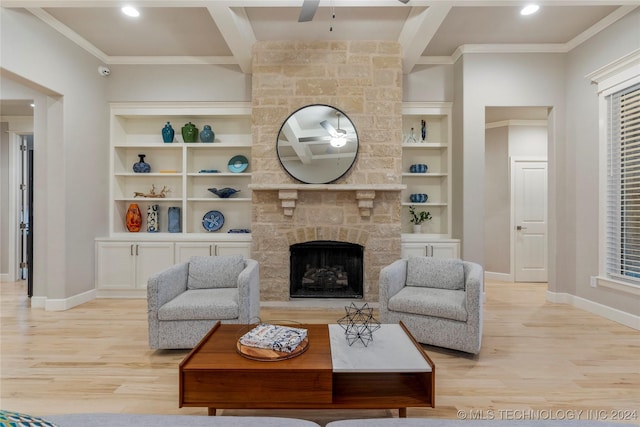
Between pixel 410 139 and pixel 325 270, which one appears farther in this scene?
pixel 410 139

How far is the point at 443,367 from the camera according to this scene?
8.66ft

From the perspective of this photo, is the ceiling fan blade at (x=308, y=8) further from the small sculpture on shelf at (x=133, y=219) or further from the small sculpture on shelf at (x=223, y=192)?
the small sculpture on shelf at (x=133, y=219)

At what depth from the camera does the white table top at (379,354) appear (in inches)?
70.2

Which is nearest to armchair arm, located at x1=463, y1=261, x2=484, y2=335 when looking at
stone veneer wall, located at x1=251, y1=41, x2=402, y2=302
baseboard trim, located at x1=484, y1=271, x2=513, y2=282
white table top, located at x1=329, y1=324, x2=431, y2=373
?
white table top, located at x1=329, y1=324, x2=431, y2=373

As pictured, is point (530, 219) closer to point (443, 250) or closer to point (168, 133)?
point (443, 250)

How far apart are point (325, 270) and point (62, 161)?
133 inches

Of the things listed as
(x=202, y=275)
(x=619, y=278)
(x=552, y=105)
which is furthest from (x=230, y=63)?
(x=619, y=278)

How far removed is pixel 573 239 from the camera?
4371 mm

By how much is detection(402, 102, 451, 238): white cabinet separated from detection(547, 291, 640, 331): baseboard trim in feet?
5.11

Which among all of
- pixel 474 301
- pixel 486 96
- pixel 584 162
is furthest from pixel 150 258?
pixel 584 162

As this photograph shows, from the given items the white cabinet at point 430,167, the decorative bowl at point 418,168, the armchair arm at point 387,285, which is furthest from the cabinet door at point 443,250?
the armchair arm at point 387,285

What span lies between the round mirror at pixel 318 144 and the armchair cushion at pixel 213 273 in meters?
1.41

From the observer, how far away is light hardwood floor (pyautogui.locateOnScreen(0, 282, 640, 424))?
2.13 m

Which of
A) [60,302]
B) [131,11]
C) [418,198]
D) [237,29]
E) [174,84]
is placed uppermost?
[131,11]
